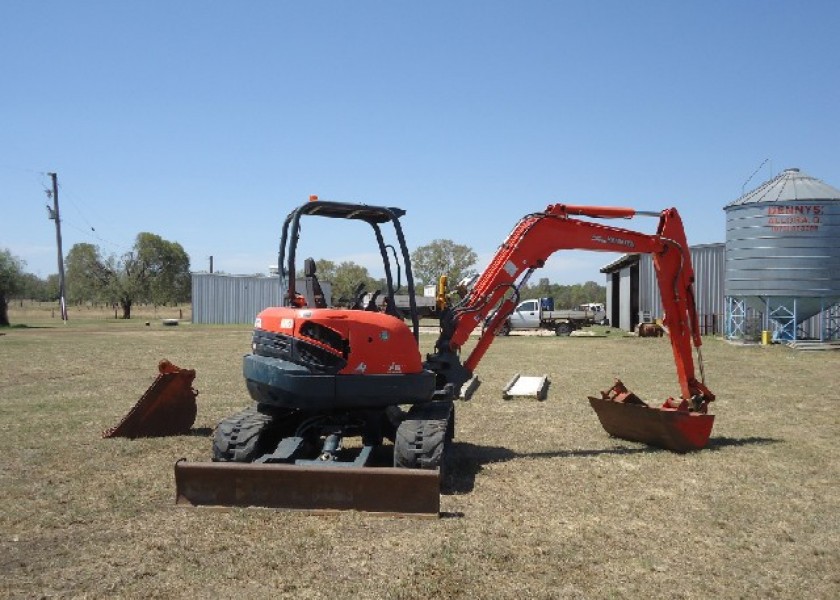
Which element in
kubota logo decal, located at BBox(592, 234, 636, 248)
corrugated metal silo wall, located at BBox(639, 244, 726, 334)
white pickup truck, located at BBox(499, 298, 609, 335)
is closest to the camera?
kubota logo decal, located at BBox(592, 234, 636, 248)

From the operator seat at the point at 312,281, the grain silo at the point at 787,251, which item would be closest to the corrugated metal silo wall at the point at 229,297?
the grain silo at the point at 787,251

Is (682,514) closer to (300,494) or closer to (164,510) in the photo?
(300,494)

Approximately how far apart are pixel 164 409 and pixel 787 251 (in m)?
25.1

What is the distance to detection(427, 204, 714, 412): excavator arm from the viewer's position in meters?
9.28

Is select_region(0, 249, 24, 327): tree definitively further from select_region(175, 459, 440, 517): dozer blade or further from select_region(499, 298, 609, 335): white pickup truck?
select_region(175, 459, 440, 517): dozer blade

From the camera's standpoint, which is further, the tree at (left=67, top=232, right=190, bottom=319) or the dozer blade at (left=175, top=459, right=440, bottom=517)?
the tree at (left=67, top=232, right=190, bottom=319)

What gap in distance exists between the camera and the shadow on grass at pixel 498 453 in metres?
7.86

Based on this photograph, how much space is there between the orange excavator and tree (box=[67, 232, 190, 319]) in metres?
65.7

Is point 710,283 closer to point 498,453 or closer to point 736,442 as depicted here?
point 736,442

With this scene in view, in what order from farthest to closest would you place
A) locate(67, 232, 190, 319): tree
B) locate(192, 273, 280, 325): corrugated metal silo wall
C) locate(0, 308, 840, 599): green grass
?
locate(67, 232, 190, 319): tree
locate(192, 273, 280, 325): corrugated metal silo wall
locate(0, 308, 840, 599): green grass

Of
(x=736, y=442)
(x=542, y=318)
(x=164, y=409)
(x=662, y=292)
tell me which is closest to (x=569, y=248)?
(x=662, y=292)

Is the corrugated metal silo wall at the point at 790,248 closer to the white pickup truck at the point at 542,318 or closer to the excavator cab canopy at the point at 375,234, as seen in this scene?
the white pickup truck at the point at 542,318

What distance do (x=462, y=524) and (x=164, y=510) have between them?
2663mm

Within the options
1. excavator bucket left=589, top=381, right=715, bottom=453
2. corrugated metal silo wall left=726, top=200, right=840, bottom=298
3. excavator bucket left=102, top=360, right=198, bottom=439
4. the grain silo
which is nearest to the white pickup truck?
the grain silo
